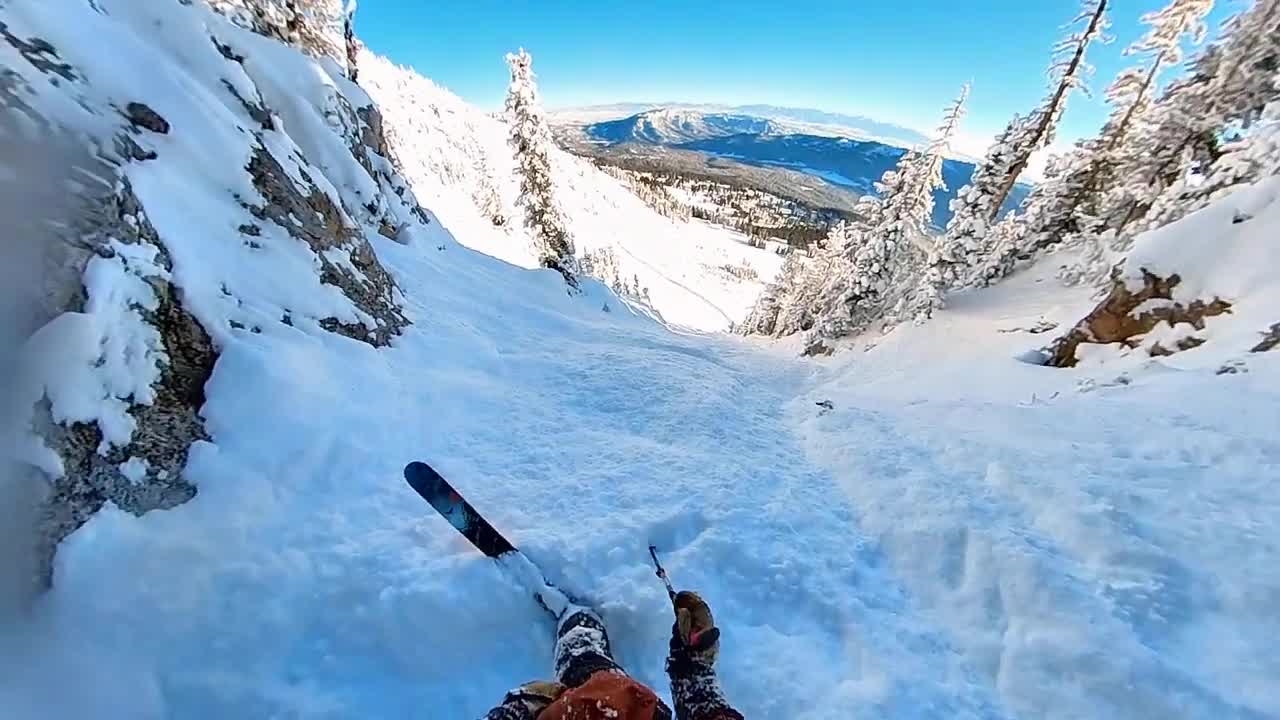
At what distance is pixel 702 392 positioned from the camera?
40.9ft

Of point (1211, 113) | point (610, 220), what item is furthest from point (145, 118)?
point (610, 220)

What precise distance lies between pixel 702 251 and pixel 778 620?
163674mm

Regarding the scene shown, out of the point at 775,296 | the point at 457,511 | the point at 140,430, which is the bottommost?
the point at 140,430

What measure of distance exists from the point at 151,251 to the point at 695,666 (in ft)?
20.4

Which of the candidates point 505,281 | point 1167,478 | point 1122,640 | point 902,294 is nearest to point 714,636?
point 1122,640

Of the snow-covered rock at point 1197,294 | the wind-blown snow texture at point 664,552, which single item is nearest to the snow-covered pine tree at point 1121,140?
the snow-covered rock at point 1197,294

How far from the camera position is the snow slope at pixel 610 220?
4220 inches

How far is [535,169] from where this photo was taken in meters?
30.1

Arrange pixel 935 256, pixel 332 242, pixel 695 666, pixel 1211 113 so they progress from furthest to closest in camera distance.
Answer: pixel 935 256
pixel 1211 113
pixel 332 242
pixel 695 666

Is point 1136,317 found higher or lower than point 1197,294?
lower

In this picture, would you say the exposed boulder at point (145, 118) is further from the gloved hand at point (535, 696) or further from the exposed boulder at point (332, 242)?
the gloved hand at point (535, 696)

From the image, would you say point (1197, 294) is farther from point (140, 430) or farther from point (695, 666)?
point (140, 430)

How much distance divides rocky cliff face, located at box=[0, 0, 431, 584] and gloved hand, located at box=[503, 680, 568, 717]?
3120 mm

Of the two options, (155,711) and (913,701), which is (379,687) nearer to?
(155,711)
